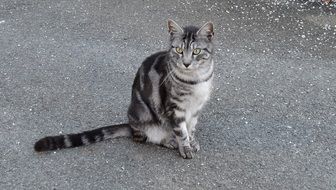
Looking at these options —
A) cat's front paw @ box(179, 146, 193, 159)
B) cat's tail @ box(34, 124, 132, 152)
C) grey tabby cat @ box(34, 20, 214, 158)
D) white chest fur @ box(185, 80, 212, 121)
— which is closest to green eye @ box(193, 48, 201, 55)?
grey tabby cat @ box(34, 20, 214, 158)

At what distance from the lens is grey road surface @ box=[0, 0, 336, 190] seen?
3502 mm

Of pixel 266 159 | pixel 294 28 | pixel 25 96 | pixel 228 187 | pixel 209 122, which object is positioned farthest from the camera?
pixel 294 28

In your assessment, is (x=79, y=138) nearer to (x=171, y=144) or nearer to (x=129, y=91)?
(x=171, y=144)

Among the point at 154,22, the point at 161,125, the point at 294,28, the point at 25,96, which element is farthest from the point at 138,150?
the point at 294,28

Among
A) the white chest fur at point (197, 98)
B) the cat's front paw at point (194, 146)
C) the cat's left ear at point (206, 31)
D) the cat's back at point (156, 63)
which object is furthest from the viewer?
the cat's front paw at point (194, 146)

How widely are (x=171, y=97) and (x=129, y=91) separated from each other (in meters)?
1.02

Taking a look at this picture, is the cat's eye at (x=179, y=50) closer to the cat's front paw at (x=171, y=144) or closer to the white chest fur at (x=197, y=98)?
the white chest fur at (x=197, y=98)

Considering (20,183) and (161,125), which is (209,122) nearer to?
(161,125)

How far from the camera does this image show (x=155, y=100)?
3555 millimetres

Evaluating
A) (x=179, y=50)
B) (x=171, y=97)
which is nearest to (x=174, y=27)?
(x=179, y=50)

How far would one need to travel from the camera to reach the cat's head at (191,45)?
3.29 m

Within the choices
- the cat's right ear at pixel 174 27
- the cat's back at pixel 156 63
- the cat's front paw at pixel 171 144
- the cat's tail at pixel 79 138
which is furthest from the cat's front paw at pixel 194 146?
the cat's right ear at pixel 174 27

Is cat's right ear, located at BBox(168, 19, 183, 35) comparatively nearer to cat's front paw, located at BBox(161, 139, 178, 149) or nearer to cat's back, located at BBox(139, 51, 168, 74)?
cat's back, located at BBox(139, 51, 168, 74)

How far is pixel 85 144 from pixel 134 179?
21.2 inches
